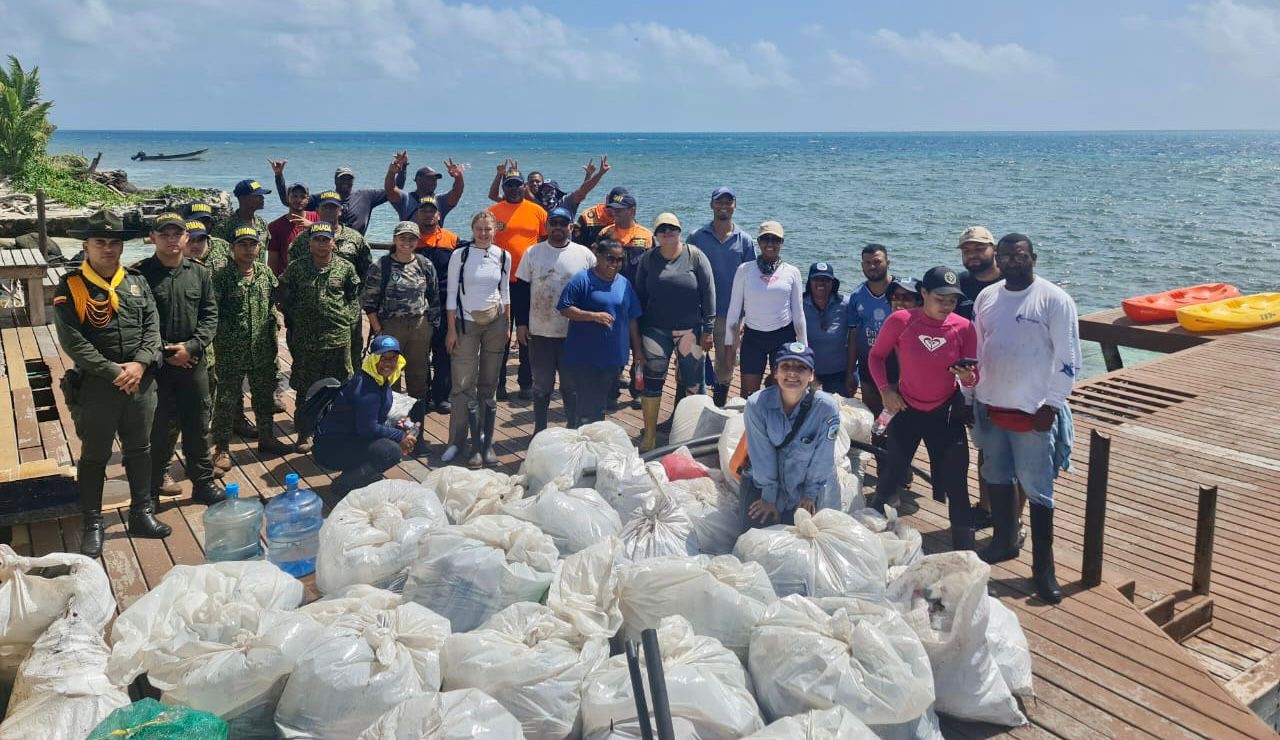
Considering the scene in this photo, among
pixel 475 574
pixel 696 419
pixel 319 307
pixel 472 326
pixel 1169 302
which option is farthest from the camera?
pixel 1169 302

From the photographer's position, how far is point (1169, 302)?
42.4ft

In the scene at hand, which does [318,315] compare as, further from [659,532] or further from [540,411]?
[659,532]

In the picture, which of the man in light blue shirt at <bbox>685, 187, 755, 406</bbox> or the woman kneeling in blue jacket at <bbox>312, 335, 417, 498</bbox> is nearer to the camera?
the woman kneeling in blue jacket at <bbox>312, 335, 417, 498</bbox>

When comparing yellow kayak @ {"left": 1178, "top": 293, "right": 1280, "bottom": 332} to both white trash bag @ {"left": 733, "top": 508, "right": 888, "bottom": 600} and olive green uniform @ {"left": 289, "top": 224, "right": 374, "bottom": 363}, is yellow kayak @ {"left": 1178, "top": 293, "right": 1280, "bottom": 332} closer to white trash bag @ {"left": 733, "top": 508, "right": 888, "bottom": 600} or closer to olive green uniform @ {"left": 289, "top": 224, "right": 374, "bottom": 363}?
white trash bag @ {"left": 733, "top": 508, "right": 888, "bottom": 600}

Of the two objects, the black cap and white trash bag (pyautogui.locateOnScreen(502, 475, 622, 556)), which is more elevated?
the black cap

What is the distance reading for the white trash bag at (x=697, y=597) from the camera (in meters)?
3.31

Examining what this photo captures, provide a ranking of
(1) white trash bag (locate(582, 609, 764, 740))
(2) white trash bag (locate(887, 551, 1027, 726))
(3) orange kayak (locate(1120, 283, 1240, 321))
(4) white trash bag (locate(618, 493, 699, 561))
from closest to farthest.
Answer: (1) white trash bag (locate(582, 609, 764, 740)) → (2) white trash bag (locate(887, 551, 1027, 726)) → (4) white trash bag (locate(618, 493, 699, 561)) → (3) orange kayak (locate(1120, 283, 1240, 321))

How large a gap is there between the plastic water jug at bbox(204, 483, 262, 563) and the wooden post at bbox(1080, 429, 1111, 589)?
13.6 feet

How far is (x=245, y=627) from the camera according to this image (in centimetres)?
317

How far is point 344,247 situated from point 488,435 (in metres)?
1.65

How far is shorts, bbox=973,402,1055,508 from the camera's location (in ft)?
14.3

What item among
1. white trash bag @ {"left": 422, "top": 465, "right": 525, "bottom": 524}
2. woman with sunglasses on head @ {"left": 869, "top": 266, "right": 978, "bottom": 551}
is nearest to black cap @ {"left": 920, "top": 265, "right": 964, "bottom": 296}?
woman with sunglasses on head @ {"left": 869, "top": 266, "right": 978, "bottom": 551}

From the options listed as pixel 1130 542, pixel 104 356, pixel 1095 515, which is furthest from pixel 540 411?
pixel 1130 542

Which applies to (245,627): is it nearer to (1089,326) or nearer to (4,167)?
(1089,326)
